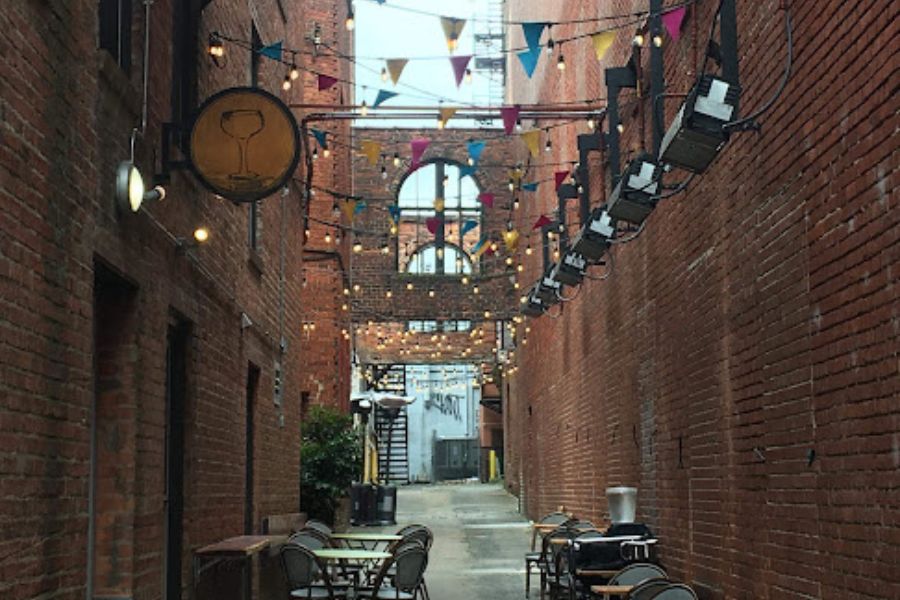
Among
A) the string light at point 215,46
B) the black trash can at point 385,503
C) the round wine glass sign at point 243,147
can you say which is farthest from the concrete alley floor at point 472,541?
the round wine glass sign at point 243,147

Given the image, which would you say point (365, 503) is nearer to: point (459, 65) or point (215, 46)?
point (459, 65)

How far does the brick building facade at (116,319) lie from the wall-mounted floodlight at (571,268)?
3863 mm

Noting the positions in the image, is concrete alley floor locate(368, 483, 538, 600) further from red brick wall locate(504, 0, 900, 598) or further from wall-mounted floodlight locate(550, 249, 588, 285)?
wall-mounted floodlight locate(550, 249, 588, 285)

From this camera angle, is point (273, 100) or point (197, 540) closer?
point (273, 100)

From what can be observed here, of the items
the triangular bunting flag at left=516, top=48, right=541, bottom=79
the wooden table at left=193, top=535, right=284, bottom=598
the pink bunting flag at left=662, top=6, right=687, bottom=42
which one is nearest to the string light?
the triangular bunting flag at left=516, top=48, right=541, bottom=79

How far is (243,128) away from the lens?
24.2 feet

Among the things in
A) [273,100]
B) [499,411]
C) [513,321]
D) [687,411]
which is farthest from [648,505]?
[499,411]

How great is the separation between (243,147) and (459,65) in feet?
14.6

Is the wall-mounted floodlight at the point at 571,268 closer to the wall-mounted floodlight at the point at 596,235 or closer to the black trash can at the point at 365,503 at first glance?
the wall-mounted floodlight at the point at 596,235

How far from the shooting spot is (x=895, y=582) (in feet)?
18.1

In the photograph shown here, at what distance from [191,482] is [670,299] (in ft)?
15.3

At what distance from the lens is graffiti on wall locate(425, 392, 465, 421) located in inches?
1965

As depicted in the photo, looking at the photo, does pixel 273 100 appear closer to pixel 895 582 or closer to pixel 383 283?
pixel 895 582

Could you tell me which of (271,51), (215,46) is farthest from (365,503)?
(215,46)
